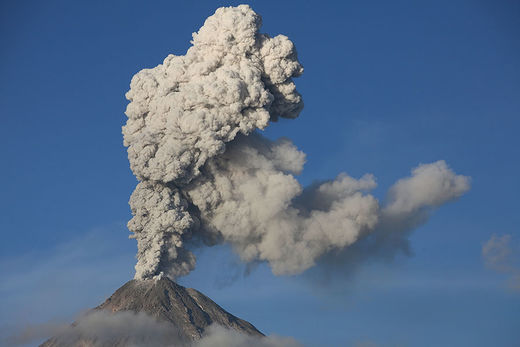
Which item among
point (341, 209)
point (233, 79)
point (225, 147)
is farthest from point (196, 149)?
point (341, 209)

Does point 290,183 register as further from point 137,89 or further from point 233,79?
point 137,89

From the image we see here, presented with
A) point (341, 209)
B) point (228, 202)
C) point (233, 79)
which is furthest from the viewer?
point (341, 209)

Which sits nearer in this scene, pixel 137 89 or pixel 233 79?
pixel 233 79

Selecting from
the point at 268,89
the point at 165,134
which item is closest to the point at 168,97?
the point at 165,134

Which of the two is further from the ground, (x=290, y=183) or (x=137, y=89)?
(x=137, y=89)


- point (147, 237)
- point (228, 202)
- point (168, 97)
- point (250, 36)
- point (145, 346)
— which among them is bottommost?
point (145, 346)

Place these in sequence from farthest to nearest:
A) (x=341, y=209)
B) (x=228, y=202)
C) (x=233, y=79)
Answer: (x=341, y=209), (x=228, y=202), (x=233, y=79)

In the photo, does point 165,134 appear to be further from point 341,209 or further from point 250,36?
point 341,209
